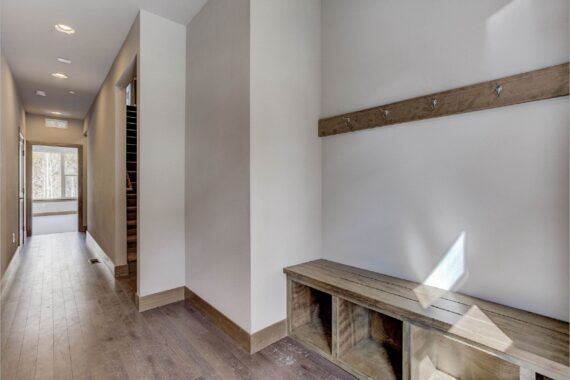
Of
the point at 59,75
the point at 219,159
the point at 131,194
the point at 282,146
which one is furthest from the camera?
the point at 131,194

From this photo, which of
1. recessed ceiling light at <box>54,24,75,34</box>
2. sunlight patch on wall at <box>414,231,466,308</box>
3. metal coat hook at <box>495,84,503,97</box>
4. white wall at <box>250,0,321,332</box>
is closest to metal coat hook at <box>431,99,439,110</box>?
metal coat hook at <box>495,84,503,97</box>

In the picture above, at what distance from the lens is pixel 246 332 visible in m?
2.01

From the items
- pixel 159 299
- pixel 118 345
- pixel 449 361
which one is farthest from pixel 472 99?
pixel 159 299

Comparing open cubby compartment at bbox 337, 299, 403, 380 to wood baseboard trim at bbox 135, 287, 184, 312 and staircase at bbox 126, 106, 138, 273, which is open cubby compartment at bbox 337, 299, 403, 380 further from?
staircase at bbox 126, 106, 138, 273

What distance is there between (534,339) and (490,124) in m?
1.03

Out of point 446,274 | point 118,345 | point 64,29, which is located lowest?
point 118,345

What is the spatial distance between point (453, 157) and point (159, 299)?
2705mm

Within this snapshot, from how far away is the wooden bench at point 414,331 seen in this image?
118 centimetres

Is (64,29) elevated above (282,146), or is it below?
above

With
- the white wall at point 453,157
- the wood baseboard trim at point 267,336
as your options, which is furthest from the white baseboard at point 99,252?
the white wall at point 453,157

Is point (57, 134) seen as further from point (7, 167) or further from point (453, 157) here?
point (453, 157)

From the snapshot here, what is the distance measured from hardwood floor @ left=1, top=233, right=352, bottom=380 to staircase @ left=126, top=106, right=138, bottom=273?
2.62 ft

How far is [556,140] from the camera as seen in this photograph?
1.34 metres

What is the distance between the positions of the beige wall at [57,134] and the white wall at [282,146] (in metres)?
6.71
